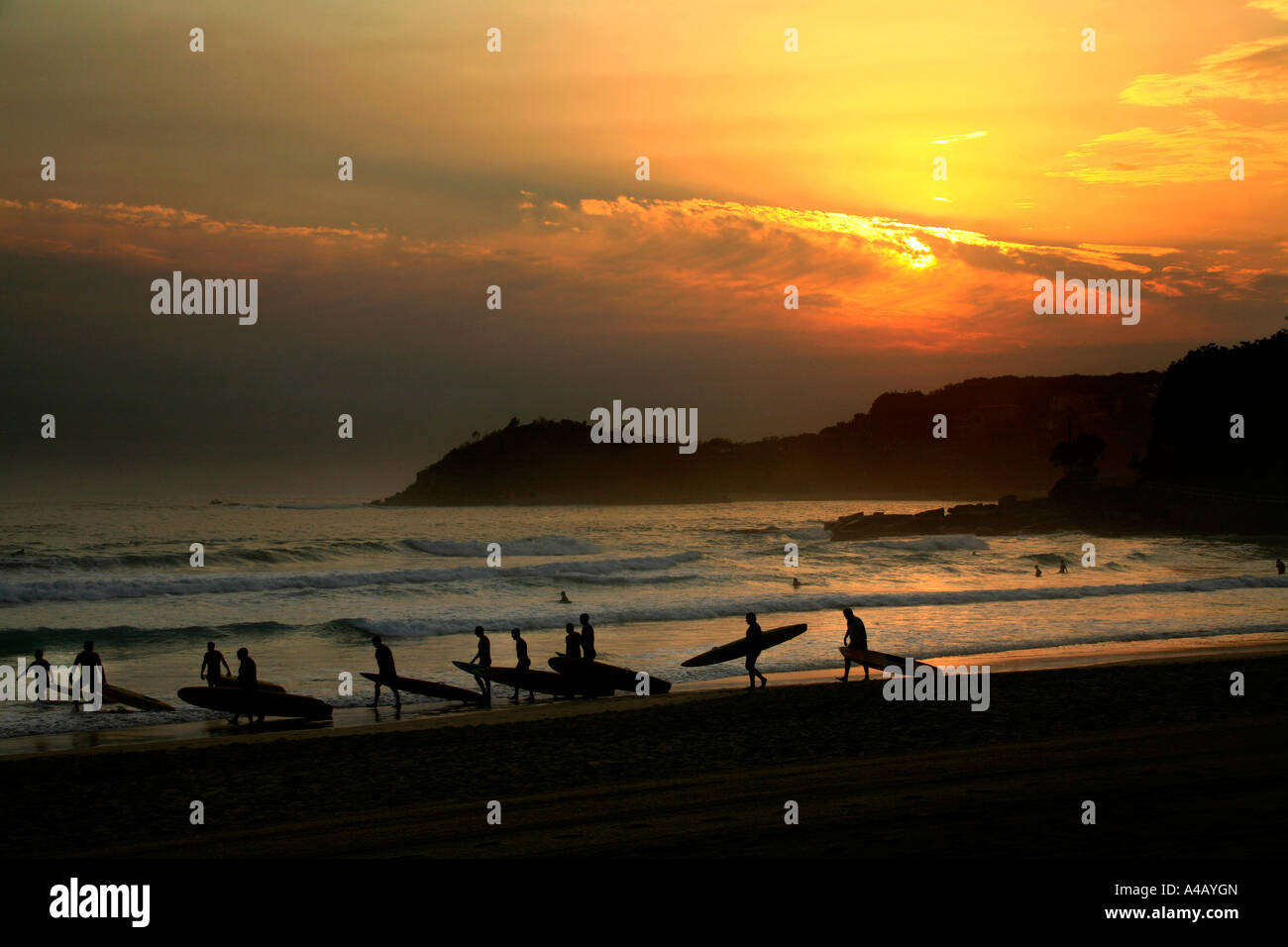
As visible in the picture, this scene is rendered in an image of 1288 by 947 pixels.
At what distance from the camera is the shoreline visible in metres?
13.6

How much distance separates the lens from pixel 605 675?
17.7 metres

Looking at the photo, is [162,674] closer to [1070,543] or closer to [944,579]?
[944,579]

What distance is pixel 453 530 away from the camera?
3164 inches

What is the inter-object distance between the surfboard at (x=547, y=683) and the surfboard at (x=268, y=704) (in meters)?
3.15

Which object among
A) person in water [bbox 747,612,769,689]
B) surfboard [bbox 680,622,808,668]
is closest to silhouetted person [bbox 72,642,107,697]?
surfboard [bbox 680,622,808,668]

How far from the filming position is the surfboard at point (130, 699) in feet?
52.2

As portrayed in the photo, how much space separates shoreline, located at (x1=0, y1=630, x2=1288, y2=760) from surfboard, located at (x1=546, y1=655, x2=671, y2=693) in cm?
40

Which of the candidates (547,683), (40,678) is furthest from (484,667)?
(40,678)

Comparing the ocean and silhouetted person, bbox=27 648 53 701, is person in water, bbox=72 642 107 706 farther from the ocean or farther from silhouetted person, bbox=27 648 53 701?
silhouetted person, bbox=27 648 53 701

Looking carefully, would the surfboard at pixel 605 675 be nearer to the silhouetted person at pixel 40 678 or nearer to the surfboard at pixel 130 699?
the surfboard at pixel 130 699

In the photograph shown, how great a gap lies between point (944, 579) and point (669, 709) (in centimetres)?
2896

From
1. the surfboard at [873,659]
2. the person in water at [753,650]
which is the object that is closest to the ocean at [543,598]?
the person in water at [753,650]
